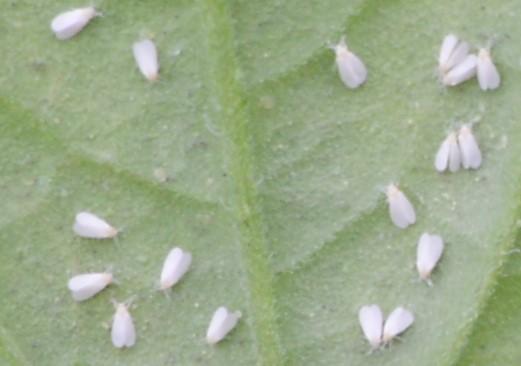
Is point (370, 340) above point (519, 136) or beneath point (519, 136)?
beneath

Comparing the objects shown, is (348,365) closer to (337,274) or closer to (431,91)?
(337,274)

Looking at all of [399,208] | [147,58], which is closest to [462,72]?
[399,208]

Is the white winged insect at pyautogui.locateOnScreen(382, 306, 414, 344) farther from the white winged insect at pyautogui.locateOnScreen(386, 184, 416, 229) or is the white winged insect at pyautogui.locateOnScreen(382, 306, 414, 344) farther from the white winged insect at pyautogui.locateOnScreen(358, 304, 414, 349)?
the white winged insect at pyautogui.locateOnScreen(386, 184, 416, 229)

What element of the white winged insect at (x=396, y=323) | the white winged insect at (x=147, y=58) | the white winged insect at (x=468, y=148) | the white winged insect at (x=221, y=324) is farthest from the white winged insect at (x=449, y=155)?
the white winged insect at (x=147, y=58)

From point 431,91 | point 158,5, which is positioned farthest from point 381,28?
point 158,5

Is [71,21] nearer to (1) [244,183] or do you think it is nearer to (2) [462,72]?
(1) [244,183]

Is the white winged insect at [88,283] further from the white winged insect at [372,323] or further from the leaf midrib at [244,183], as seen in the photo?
the white winged insect at [372,323]
